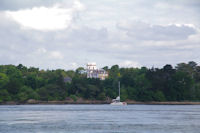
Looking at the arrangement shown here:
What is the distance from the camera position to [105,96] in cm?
16162

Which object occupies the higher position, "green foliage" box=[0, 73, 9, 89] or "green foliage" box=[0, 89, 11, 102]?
"green foliage" box=[0, 73, 9, 89]

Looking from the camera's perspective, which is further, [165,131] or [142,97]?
[142,97]

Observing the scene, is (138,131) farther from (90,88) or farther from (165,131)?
(90,88)

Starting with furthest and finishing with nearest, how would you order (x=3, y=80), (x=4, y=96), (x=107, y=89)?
(x=107, y=89) → (x=3, y=80) → (x=4, y=96)

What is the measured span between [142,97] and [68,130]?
106422mm

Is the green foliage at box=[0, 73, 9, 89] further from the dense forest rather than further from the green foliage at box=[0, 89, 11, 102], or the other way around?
the green foliage at box=[0, 89, 11, 102]

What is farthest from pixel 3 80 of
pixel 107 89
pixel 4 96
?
pixel 107 89

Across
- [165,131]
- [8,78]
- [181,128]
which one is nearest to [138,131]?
[165,131]

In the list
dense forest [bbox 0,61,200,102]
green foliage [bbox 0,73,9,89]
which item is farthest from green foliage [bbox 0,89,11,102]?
green foliage [bbox 0,73,9,89]

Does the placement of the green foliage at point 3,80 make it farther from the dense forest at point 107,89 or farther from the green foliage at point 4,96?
the green foliage at point 4,96

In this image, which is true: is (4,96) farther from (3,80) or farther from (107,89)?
(107,89)

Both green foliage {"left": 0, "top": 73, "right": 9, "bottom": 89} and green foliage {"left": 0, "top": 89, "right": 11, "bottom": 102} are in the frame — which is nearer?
green foliage {"left": 0, "top": 89, "right": 11, "bottom": 102}

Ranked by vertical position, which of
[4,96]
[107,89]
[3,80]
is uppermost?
[3,80]

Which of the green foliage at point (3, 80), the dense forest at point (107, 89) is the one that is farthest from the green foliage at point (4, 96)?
the green foliage at point (3, 80)
